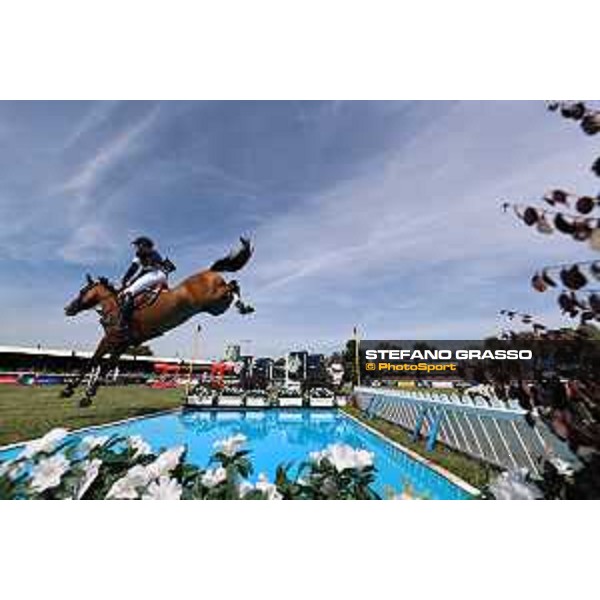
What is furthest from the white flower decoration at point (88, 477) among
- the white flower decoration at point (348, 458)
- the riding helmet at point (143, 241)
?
the riding helmet at point (143, 241)

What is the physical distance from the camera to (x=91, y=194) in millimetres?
6672

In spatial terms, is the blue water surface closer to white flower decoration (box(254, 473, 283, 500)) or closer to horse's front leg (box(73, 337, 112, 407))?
horse's front leg (box(73, 337, 112, 407))

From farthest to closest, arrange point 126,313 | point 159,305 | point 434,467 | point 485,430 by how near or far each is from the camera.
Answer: point 126,313 < point 159,305 < point 485,430 < point 434,467

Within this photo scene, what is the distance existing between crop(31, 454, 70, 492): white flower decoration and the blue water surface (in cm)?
194

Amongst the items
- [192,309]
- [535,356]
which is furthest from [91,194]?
[535,356]

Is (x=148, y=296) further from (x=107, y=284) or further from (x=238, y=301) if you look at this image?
(x=238, y=301)

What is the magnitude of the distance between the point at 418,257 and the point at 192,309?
11.4 feet

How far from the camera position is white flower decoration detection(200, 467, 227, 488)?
2373 mm

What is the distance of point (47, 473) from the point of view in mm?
2221

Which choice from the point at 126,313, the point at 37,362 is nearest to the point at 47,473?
the point at 126,313

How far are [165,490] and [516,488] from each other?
1.47m

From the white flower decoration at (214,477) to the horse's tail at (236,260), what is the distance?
17.4ft
